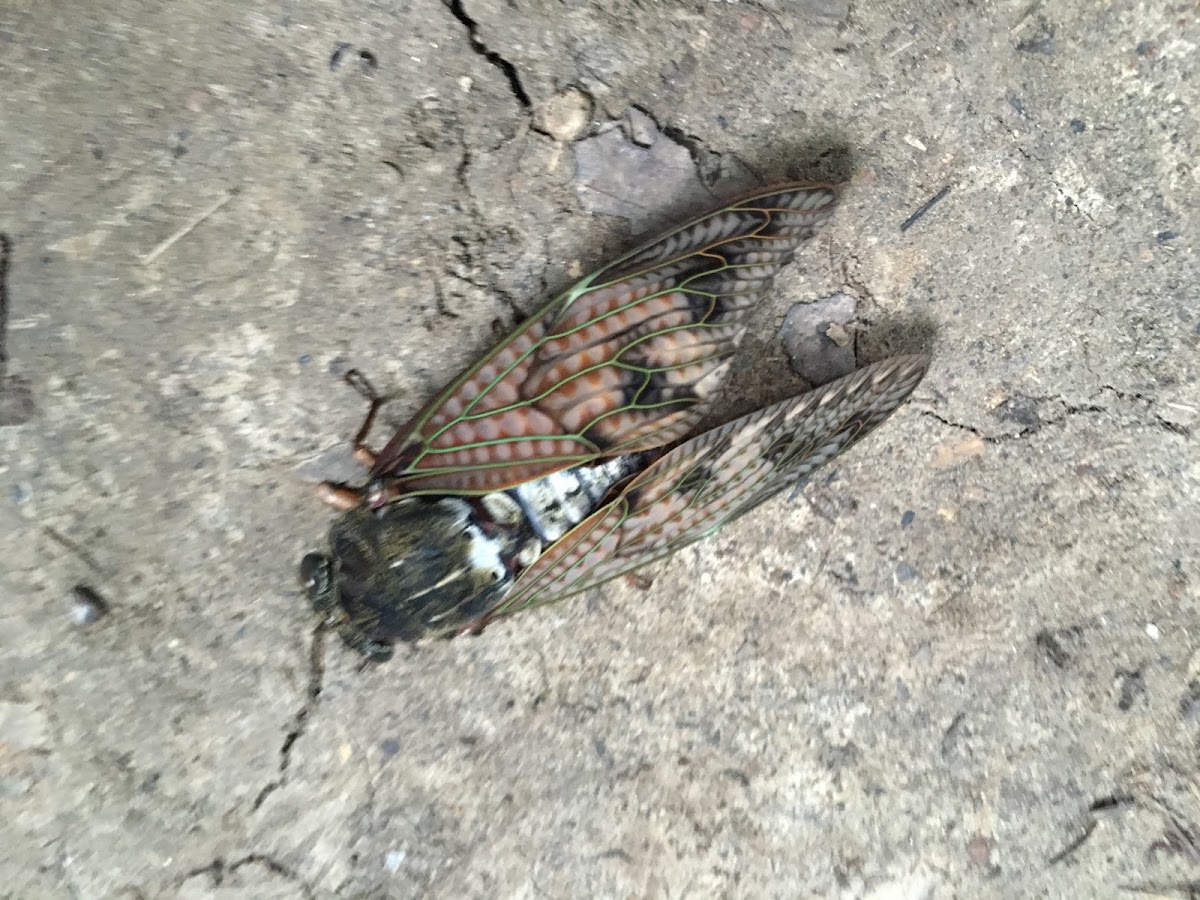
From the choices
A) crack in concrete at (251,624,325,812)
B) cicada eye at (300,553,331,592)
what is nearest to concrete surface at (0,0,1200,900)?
crack in concrete at (251,624,325,812)

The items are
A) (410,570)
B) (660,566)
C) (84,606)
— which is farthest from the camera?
(660,566)

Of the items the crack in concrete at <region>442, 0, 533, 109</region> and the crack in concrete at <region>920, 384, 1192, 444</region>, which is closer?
the crack in concrete at <region>442, 0, 533, 109</region>

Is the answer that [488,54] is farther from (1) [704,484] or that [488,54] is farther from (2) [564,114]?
(1) [704,484]

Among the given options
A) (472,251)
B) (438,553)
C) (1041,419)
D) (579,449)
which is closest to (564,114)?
(472,251)

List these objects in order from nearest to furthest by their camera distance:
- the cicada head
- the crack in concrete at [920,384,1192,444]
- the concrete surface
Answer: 1. the cicada head
2. the concrete surface
3. the crack in concrete at [920,384,1192,444]

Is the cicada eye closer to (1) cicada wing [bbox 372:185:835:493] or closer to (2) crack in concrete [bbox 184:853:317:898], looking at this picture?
(1) cicada wing [bbox 372:185:835:493]

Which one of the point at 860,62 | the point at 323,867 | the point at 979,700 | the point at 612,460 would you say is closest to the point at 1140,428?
the point at 979,700

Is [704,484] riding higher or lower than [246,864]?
higher
